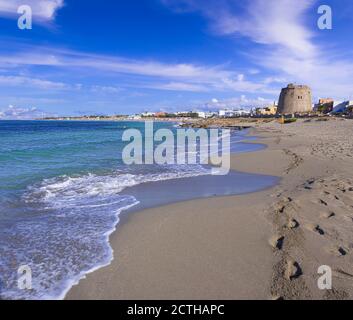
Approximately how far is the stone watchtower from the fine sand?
8958 cm

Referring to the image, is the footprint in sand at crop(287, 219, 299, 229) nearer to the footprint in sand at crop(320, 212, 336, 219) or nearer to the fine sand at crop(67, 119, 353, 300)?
the fine sand at crop(67, 119, 353, 300)

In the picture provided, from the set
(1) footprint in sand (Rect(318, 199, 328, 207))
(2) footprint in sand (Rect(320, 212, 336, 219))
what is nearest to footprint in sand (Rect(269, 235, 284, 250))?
(2) footprint in sand (Rect(320, 212, 336, 219))

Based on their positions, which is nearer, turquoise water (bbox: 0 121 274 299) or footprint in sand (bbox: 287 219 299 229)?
turquoise water (bbox: 0 121 274 299)

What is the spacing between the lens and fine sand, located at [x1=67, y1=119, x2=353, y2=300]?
3.87m

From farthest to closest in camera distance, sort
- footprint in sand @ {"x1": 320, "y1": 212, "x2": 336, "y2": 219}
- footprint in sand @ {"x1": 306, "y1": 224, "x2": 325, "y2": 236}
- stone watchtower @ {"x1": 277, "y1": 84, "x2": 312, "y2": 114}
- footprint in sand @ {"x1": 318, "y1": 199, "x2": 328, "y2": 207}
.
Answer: stone watchtower @ {"x1": 277, "y1": 84, "x2": 312, "y2": 114}, footprint in sand @ {"x1": 318, "y1": 199, "x2": 328, "y2": 207}, footprint in sand @ {"x1": 320, "y1": 212, "x2": 336, "y2": 219}, footprint in sand @ {"x1": 306, "y1": 224, "x2": 325, "y2": 236}

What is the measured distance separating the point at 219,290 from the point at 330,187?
232 inches

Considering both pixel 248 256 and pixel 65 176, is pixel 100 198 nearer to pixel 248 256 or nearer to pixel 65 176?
pixel 65 176

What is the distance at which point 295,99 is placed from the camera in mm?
91312

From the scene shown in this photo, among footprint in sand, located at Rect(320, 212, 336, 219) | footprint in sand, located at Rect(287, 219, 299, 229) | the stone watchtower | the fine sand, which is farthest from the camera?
the stone watchtower

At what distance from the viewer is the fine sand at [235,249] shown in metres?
3.87

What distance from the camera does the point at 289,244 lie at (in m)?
5.04

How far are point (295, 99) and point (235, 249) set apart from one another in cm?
9475

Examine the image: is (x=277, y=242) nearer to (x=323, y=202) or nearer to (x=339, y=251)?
(x=339, y=251)
